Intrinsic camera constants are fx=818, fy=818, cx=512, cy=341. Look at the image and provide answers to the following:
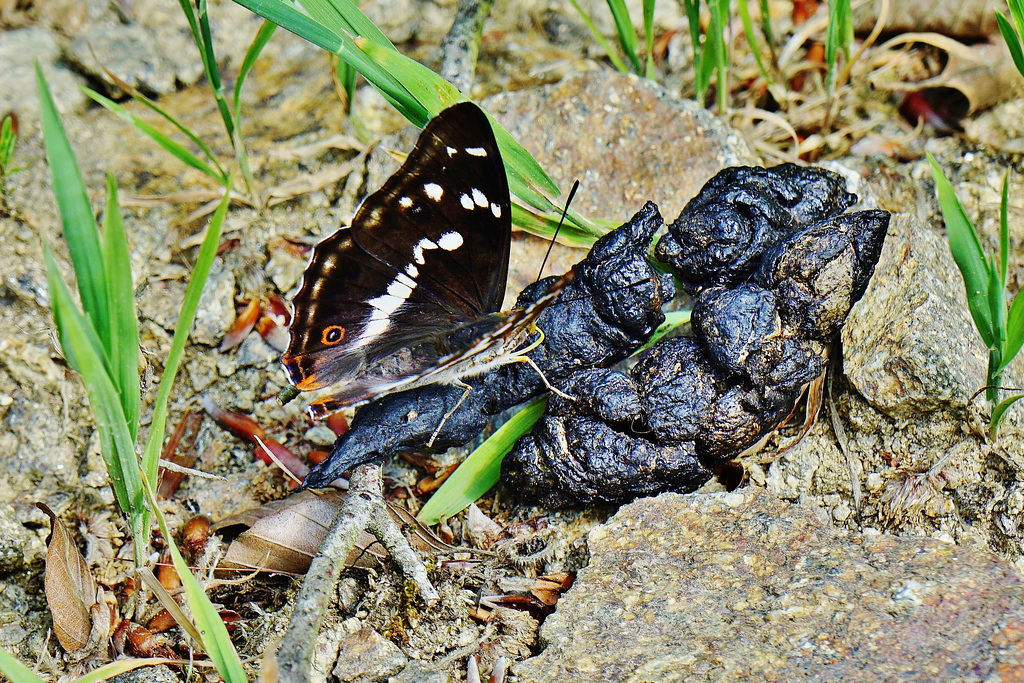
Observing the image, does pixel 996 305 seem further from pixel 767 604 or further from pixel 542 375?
pixel 542 375

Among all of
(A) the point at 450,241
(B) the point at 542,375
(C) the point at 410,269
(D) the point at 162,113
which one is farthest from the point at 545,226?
(D) the point at 162,113

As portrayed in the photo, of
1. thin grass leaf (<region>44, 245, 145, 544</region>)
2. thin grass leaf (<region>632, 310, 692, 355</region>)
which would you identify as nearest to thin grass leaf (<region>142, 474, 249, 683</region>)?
thin grass leaf (<region>44, 245, 145, 544</region>)

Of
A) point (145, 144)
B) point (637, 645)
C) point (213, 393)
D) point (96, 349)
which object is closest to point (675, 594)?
point (637, 645)

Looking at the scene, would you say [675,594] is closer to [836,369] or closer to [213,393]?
[836,369]

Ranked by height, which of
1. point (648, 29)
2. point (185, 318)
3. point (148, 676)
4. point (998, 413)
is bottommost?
point (148, 676)

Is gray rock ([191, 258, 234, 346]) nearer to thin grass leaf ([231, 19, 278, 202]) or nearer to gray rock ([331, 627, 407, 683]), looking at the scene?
thin grass leaf ([231, 19, 278, 202])

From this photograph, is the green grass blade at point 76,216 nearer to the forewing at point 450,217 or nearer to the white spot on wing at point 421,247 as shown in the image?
the forewing at point 450,217
